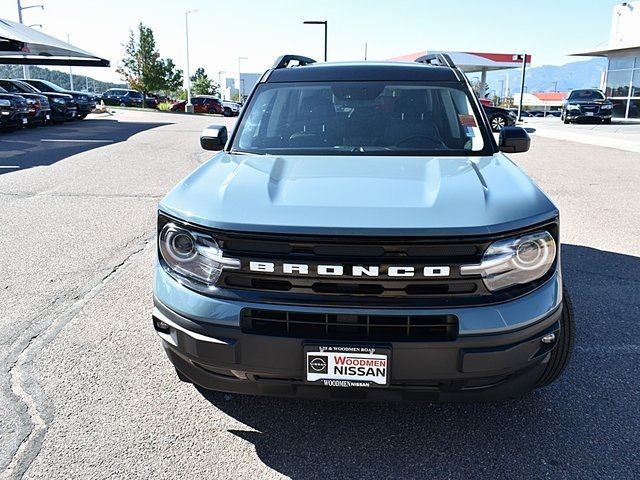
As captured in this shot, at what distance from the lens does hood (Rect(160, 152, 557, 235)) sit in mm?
2281

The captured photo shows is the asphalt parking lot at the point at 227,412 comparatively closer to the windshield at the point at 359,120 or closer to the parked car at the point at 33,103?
the windshield at the point at 359,120

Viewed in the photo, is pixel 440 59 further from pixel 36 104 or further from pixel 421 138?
pixel 36 104

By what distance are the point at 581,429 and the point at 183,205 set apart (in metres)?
2.21

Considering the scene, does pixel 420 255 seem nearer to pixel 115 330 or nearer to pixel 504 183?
pixel 504 183

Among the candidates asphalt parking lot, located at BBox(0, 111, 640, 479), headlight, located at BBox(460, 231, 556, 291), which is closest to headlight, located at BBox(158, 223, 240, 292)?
asphalt parking lot, located at BBox(0, 111, 640, 479)

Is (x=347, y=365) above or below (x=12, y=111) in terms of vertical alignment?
below

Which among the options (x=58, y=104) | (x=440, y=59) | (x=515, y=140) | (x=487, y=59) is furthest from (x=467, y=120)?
(x=487, y=59)

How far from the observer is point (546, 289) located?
239 centimetres

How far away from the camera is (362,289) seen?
2.29 meters

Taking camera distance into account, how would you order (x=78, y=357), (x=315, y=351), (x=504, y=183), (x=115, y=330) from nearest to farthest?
(x=315, y=351) < (x=504, y=183) < (x=78, y=357) < (x=115, y=330)

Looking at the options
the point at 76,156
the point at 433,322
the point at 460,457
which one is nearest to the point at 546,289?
the point at 433,322

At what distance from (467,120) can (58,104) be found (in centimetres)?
2258

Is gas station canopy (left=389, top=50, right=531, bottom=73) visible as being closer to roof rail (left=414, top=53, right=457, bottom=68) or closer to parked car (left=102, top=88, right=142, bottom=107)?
parked car (left=102, top=88, right=142, bottom=107)

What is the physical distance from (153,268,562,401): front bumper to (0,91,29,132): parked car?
17.8 metres
